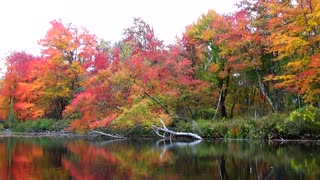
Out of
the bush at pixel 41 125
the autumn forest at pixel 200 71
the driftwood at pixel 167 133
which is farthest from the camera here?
the bush at pixel 41 125

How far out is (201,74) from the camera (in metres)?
30.0

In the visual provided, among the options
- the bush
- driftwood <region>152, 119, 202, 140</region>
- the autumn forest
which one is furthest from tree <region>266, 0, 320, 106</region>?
the bush

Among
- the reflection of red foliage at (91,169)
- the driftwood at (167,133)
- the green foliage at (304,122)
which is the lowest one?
the reflection of red foliage at (91,169)

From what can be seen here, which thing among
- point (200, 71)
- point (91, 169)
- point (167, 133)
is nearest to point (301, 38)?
point (200, 71)

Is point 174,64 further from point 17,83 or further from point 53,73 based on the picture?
point 17,83

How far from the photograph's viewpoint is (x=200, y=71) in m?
30.0

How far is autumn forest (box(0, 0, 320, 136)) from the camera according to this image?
21.5 metres

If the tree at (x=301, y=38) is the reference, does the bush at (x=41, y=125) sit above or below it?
below

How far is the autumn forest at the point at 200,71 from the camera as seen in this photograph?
845 inches

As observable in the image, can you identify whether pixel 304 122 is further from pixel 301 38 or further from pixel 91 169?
pixel 91 169

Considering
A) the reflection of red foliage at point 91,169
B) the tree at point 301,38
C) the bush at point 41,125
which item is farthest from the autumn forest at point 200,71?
the reflection of red foliage at point 91,169

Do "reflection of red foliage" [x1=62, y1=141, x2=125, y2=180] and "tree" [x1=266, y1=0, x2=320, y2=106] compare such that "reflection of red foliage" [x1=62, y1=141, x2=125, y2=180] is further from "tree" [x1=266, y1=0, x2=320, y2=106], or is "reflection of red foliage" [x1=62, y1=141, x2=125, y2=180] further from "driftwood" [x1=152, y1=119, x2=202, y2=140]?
"driftwood" [x1=152, y1=119, x2=202, y2=140]

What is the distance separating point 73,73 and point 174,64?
11.9 metres

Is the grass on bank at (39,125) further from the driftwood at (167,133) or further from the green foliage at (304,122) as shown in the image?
the green foliage at (304,122)
